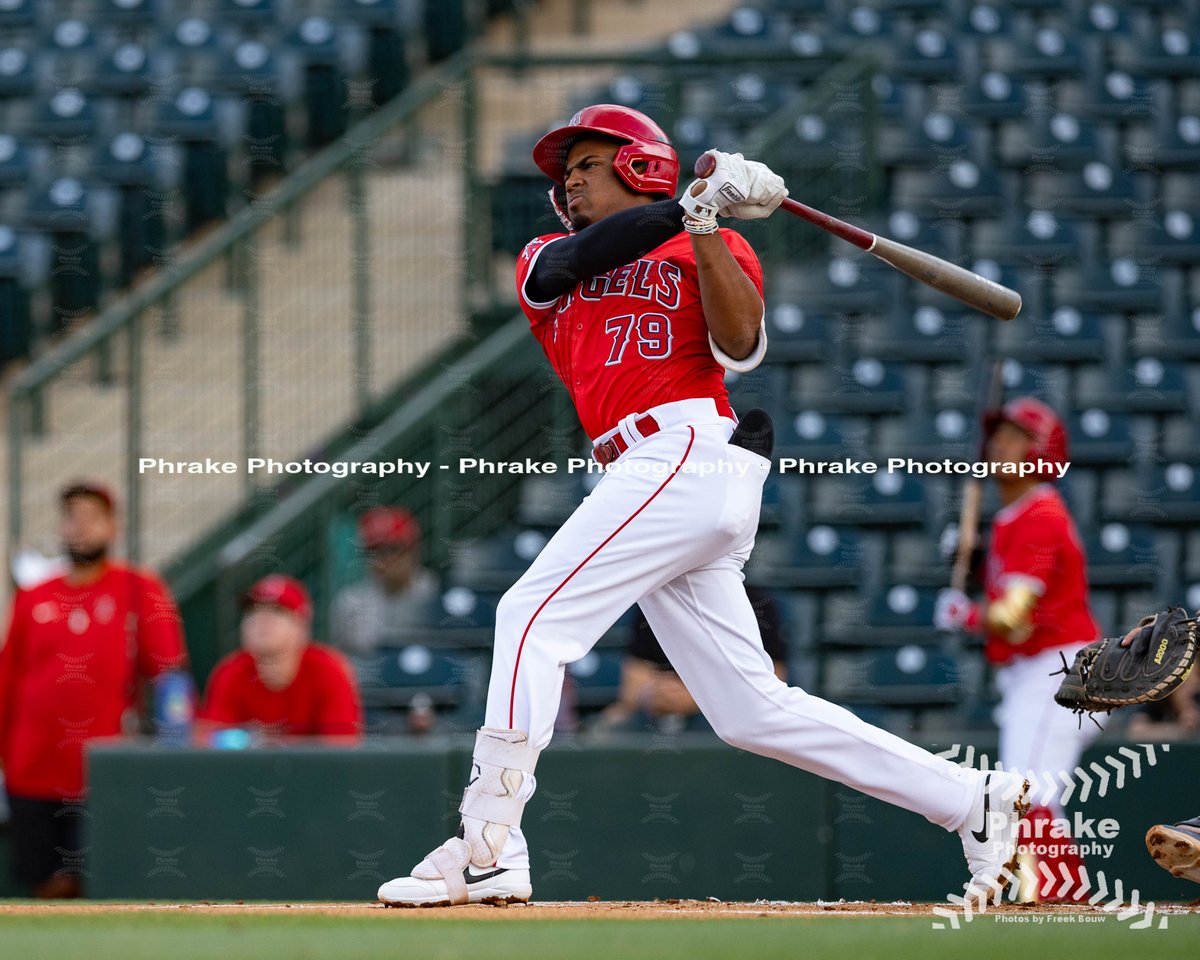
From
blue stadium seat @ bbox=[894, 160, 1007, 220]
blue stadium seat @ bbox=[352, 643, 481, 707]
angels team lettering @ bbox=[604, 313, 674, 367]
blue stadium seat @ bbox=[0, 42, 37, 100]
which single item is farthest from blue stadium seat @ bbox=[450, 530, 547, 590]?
blue stadium seat @ bbox=[0, 42, 37, 100]

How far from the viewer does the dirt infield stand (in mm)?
3248

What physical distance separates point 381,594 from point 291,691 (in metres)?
1.09

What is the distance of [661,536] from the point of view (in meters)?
3.30

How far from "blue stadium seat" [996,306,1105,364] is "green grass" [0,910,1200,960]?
13.9ft

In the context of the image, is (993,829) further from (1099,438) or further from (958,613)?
(1099,438)

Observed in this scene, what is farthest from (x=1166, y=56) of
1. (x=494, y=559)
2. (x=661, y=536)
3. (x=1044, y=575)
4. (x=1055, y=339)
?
(x=661, y=536)

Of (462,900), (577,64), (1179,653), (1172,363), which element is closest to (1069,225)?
(1172,363)

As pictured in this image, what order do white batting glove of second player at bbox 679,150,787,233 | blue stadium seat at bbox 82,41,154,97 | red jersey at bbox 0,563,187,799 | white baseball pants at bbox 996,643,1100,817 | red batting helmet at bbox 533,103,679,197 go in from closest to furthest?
white batting glove of second player at bbox 679,150,787,233 → red batting helmet at bbox 533,103,679,197 → white baseball pants at bbox 996,643,1100,817 → red jersey at bbox 0,563,187,799 → blue stadium seat at bbox 82,41,154,97

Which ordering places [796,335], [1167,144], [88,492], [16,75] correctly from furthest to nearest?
[16,75], [1167,144], [796,335], [88,492]

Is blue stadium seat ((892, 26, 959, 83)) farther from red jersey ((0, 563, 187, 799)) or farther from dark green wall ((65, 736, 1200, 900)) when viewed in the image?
red jersey ((0, 563, 187, 799))

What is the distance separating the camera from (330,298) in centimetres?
740

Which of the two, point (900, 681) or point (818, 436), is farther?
point (818, 436)

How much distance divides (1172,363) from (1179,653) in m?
4.29

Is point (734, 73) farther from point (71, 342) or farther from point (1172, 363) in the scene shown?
point (71, 342)
